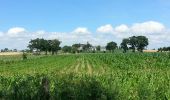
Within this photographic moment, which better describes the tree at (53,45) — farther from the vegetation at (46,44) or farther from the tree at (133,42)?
the tree at (133,42)

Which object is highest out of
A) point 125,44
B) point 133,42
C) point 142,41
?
point 142,41

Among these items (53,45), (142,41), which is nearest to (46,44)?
(53,45)

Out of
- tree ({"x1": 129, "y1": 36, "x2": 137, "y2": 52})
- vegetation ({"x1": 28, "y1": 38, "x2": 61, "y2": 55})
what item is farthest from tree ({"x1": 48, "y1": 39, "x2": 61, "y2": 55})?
tree ({"x1": 129, "y1": 36, "x2": 137, "y2": 52})

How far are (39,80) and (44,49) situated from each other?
17154 cm

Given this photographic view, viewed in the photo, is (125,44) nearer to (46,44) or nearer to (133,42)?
(133,42)

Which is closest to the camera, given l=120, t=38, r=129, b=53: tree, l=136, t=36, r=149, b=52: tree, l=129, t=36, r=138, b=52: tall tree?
l=136, t=36, r=149, b=52: tree

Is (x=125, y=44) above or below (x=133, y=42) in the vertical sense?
below

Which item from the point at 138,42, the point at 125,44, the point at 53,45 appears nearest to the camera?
the point at 138,42

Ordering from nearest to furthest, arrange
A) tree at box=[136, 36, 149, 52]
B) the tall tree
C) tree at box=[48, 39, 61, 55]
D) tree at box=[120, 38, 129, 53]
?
tree at box=[136, 36, 149, 52] → the tall tree → tree at box=[120, 38, 129, 53] → tree at box=[48, 39, 61, 55]

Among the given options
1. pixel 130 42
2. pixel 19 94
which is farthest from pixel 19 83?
pixel 130 42

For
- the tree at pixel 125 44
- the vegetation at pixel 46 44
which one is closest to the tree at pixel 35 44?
the vegetation at pixel 46 44

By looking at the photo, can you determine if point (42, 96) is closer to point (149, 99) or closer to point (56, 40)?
point (149, 99)

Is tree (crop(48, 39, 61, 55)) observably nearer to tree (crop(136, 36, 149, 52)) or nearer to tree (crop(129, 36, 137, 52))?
tree (crop(129, 36, 137, 52))

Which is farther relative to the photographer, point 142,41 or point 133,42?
point 133,42
